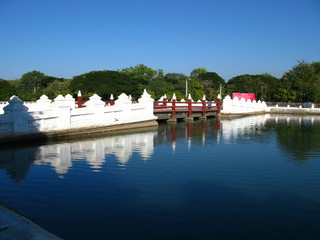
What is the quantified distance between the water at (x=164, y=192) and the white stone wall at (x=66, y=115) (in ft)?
4.91

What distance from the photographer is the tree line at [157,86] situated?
6438cm

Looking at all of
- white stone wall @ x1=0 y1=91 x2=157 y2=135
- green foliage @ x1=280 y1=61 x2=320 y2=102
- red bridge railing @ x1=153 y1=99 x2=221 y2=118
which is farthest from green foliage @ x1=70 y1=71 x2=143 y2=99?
white stone wall @ x1=0 y1=91 x2=157 y2=135

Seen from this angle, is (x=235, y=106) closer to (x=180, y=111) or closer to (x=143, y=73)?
(x=180, y=111)

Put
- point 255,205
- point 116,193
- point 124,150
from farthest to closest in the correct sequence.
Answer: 1. point 124,150
2. point 116,193
3. point 255,205


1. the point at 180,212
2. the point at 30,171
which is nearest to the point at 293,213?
the point at 180,212

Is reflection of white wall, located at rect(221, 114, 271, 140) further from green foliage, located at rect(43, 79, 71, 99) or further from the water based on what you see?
green foliage, located at rect(43, 79, 71, 99)

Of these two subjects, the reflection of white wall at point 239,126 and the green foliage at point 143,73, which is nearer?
the reflection of white wall at point 239,126

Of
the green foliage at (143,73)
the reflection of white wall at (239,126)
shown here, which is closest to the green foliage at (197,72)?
the green foliage at (143,73)

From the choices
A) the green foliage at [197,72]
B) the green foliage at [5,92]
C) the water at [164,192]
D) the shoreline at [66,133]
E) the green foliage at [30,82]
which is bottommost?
the water at [164,192]

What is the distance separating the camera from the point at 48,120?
16.1 meters

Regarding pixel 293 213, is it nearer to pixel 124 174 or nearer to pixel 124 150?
pixel 124 174

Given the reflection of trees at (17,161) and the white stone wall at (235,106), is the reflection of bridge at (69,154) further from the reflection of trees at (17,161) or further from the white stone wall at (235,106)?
the white stone wall at (235,106)

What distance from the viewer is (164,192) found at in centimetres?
756

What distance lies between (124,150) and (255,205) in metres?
7.64
